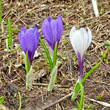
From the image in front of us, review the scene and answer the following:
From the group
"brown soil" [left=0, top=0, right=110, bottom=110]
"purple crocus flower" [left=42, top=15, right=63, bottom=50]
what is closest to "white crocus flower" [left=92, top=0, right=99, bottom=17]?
"brown soil" [left=0, top=0, right=110, bottom=110]

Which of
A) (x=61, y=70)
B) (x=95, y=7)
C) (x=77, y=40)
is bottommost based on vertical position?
(x=61, y=70)

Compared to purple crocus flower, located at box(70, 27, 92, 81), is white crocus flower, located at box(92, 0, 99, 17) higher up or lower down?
higher up

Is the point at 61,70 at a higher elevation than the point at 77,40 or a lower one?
lower

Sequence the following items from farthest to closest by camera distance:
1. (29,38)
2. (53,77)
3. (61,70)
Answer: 1. (61,70)
2. (53,77)
3. (29,38)

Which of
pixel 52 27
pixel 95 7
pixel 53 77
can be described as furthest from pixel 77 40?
pixel 95 7

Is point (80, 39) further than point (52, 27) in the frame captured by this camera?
No

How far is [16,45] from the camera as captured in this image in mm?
2357

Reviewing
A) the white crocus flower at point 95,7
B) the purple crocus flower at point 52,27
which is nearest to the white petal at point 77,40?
the purple crocus flower at point 52,27

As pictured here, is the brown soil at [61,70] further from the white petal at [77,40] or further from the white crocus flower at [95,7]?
the white petal at [77,40]

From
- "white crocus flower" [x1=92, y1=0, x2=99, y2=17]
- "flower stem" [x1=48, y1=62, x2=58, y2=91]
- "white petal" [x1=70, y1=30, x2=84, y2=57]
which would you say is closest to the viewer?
"white petal" [x1=70, y1=30, x2=84, y2=57]

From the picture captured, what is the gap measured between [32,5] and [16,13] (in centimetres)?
32

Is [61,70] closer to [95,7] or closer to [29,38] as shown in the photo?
[29,38]

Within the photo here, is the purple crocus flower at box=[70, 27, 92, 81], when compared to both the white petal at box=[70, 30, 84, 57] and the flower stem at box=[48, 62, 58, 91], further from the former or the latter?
the flower stem at box=[48, 62, 58, 91]

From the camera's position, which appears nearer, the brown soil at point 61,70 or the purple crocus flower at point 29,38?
the purple crocus flower at point 29,38
